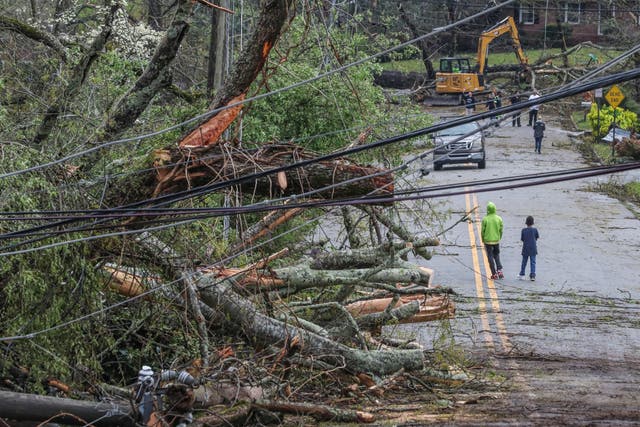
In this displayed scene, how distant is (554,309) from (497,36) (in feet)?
94.0

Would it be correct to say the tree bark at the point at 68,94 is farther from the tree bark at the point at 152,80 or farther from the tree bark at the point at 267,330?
the tree bark at the point at 267,330

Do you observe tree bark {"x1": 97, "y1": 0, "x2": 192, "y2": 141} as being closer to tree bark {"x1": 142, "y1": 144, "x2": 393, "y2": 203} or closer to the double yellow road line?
tree bark {"x1": 142, "y1": 144, "x2": 393, "y2": 203}

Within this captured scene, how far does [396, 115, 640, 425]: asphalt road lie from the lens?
1134 centimetres

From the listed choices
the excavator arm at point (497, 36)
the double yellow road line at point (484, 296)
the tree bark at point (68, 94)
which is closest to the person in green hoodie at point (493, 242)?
the double yellow road line at point (484, 296)

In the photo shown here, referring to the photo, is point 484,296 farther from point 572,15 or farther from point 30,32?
point 572,15

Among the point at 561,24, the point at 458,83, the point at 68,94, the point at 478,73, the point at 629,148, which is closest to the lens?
the point at 68,94

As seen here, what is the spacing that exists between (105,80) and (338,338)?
17.5 feet

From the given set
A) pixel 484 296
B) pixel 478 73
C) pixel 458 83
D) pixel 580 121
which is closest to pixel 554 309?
pixel 484 296

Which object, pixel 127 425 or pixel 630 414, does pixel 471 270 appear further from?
pixel 127 425

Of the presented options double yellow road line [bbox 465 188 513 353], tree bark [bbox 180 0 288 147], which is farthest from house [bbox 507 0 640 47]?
tree bark [bbox 180 0 288 147]

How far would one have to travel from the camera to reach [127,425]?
27.8 feet

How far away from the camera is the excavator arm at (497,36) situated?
4318 cm

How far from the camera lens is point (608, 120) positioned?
38375mm

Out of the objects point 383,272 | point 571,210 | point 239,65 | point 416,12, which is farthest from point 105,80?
point 416,12
